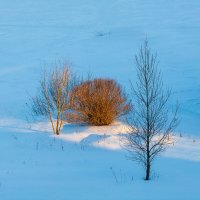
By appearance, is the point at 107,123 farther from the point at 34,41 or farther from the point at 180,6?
the point at 180,6

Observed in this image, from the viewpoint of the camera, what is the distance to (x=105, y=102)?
15656 mm

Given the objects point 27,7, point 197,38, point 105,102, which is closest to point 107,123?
point 105,102

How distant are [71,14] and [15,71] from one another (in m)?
14.4

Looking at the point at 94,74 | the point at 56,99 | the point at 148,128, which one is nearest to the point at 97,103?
the point at 56,99

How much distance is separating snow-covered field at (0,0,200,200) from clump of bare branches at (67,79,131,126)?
1.17ft

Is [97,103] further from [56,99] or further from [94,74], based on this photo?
[94,74]

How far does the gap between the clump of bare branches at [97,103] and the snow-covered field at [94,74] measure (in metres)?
0.36

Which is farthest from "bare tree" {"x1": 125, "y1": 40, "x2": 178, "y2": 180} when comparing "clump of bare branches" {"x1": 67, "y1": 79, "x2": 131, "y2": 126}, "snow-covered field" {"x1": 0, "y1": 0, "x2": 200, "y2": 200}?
"clump of bare branches" {"x1": 67, "y1": 79, "x2": 131, "y2": 126}

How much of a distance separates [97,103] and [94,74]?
8.08m

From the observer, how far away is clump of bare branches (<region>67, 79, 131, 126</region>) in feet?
51.4

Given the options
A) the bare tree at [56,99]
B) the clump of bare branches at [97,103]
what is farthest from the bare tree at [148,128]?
the bare tree at [56,99]

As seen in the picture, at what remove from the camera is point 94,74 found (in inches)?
930

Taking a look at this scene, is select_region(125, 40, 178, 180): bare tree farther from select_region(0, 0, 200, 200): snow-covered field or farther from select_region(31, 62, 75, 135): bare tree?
select_region(31, 62, 75, 135): bare tree

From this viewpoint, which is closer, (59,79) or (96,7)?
(59,79)
